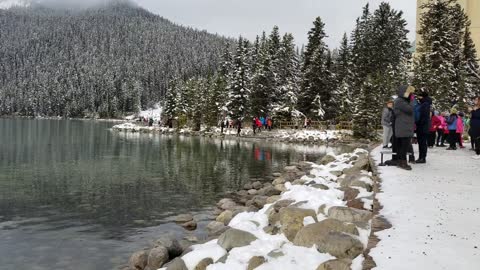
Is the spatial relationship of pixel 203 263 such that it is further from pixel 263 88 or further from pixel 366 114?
pixel 263 88

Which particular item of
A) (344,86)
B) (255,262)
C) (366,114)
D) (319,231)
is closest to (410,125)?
(319,231)

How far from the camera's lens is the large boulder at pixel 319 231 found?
656cm

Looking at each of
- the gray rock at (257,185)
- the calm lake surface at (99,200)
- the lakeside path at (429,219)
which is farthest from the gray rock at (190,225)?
the gray rock at (257,185)

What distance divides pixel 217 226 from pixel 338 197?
2995 mm

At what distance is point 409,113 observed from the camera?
11.1m

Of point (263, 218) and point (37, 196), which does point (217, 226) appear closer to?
point (263, 218)

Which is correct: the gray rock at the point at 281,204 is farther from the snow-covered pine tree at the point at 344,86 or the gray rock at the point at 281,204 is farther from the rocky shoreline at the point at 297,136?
the snow-covered pine tree at the point at 344,86

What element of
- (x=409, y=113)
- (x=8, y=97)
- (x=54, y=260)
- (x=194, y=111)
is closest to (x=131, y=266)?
(x=54, y=260)

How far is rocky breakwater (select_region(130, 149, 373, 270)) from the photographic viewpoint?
19.8 feet

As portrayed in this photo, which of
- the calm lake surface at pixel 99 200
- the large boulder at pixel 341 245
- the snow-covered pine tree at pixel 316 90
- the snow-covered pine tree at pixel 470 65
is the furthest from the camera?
the snow-covered pine tree at pixel 316 90

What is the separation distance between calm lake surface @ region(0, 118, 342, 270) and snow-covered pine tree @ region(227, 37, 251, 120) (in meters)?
25.8

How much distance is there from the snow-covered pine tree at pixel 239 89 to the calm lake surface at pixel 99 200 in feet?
84.8

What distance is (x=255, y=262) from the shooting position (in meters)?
6.36

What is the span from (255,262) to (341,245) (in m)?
1.25
